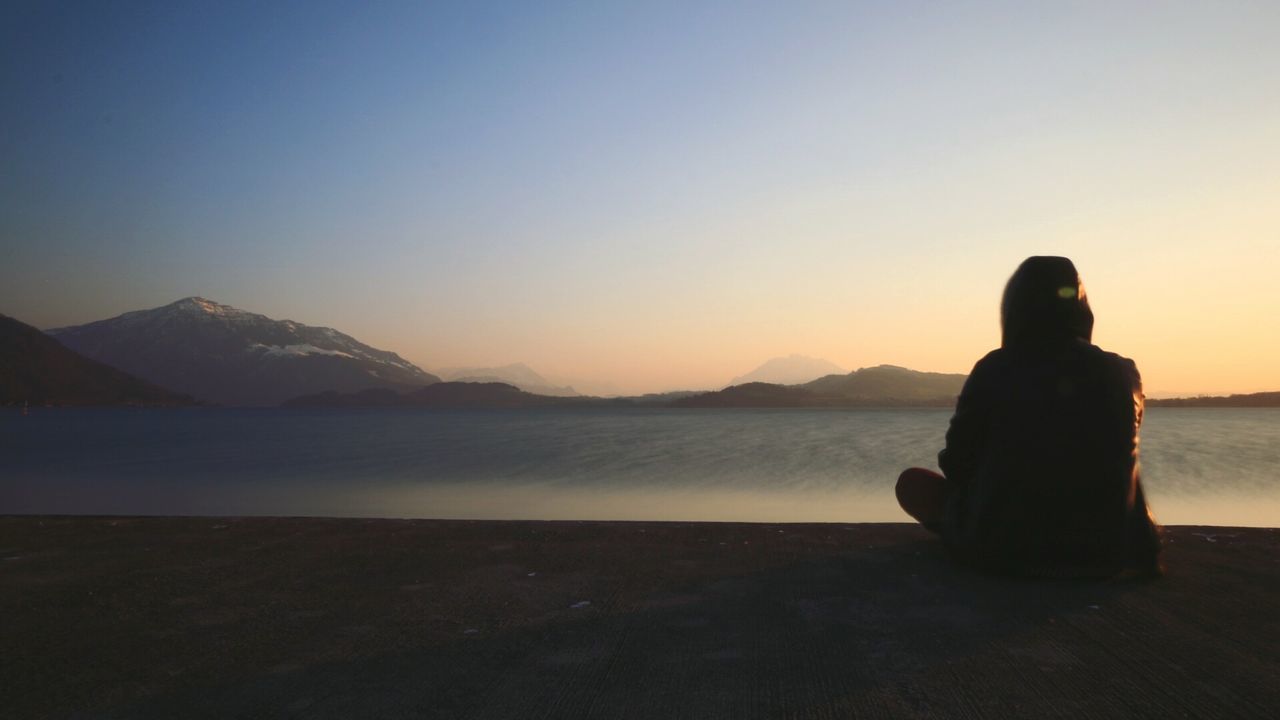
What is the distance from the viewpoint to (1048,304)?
12.7 feet

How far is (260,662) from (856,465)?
24.2 m

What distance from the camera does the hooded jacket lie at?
3.70 m

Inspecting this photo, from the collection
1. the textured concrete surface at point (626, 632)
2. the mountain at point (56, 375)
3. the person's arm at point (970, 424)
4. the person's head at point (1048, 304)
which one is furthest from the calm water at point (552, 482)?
the mountain at point (56, 375)

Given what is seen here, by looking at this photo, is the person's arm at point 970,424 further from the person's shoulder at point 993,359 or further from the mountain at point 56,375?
the mountain at point 56,375

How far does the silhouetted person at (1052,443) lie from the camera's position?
146 inches

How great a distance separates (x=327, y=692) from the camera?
2.57 m

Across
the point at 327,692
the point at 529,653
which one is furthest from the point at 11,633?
the point at 529,653

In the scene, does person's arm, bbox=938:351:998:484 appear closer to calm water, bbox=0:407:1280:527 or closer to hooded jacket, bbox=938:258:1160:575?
hooded jacket, bbox=938:258:1160:575

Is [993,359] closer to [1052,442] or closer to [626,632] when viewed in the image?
[1052,442]

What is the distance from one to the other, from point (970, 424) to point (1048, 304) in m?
0.77

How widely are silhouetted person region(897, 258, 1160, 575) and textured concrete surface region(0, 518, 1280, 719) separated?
209 millimetres

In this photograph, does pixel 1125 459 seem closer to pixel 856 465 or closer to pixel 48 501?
pixel 48 501

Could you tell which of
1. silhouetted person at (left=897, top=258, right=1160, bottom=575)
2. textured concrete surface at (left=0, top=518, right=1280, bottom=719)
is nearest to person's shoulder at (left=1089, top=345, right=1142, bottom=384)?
silhouetted person at (left=897, top=258, right=1160, bottom=575)

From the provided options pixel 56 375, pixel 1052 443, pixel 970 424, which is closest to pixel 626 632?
pixel 970 424
